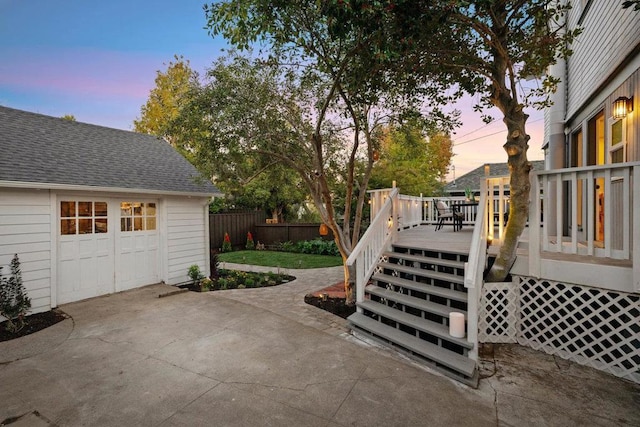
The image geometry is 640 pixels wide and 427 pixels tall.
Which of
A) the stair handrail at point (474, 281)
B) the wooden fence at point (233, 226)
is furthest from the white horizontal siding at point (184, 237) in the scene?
the stair handrail at point (474, 281)

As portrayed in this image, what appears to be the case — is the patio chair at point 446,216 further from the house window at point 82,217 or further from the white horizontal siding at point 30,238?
the white horizontal siding at point 30,238

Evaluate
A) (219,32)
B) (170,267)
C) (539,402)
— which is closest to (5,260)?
(170,267)

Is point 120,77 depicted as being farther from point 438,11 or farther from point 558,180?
point 558,180

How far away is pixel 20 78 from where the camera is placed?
10109 mm

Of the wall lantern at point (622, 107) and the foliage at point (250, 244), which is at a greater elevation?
the wall lantern at point (622, 107)

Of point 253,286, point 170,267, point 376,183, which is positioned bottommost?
point 253,286

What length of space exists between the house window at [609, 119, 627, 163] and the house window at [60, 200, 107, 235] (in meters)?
9.04

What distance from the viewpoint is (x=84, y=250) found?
19.6 feet

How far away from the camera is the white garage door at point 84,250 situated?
5.69m

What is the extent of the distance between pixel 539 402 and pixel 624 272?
1671mm

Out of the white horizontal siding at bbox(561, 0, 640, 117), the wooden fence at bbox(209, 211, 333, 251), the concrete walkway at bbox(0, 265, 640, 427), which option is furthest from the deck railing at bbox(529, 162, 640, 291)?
the wooden fence at bbox(209, 211, 333, 251)

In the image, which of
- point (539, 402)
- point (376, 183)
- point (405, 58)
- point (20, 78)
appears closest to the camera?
point (539, 402)

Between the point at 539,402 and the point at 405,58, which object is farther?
the point at 405,58

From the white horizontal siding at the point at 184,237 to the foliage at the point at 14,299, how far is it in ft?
8.71
